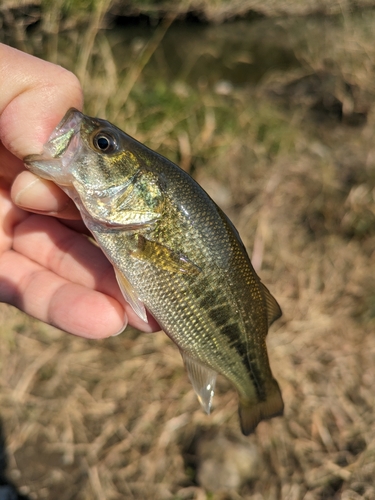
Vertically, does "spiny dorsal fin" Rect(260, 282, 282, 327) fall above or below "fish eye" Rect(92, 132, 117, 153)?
below

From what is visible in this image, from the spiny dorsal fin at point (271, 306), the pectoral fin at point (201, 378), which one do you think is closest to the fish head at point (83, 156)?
the spiny dorsal fin at point (271, 306)

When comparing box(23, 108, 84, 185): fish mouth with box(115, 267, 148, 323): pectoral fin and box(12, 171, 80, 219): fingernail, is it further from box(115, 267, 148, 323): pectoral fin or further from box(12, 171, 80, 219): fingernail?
box(115, 267, 148, 323): pectoral fin

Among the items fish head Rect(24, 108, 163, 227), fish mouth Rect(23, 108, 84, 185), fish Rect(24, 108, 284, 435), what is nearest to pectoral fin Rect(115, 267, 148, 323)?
fish Rect(24, 108, 284, 435)

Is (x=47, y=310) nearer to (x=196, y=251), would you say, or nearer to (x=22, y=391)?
(x=196, y=251)

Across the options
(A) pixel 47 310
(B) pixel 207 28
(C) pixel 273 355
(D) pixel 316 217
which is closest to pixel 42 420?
(A) pixel 47 310

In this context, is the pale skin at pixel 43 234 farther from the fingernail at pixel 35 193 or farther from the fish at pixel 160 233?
the fish at pixel 160 233

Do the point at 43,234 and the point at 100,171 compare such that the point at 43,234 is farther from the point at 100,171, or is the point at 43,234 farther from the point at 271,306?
the point at 271,306

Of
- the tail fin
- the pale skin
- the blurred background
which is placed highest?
the pale skin
